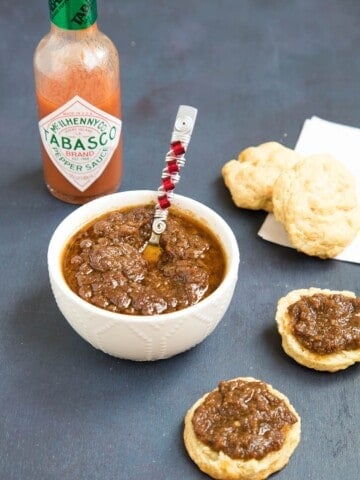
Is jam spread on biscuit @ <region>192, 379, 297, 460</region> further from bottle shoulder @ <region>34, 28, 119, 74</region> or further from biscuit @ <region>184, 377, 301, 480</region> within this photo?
bottle shoulder @ <region>34, 28, 119, 74</region>

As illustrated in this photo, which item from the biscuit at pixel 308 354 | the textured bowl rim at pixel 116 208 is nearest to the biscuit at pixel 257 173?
the textured bowl rim at pixel 116 208

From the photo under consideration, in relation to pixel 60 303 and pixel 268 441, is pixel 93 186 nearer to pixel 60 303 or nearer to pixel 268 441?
pixel 60 303

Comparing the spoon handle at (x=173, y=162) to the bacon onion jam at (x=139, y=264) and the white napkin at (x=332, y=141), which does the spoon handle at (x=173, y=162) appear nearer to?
the bacon onion jam at (x=139, y=264)

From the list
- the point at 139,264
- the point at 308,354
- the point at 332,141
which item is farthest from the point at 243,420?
the point at 332,141

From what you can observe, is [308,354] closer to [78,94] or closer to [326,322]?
[326,322]

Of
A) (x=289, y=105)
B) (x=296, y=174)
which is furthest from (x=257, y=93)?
(x=296, y=174)
